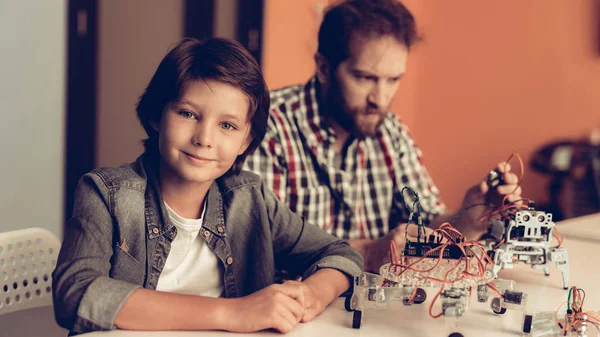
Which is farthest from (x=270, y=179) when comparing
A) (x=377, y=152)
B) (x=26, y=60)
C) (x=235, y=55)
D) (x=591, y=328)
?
(x=26, y=60)

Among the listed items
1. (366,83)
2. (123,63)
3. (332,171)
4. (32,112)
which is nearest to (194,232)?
(332,171)

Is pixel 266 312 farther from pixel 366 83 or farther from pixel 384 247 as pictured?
pixel 366 83

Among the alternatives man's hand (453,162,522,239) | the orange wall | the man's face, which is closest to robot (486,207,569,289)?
man's hand (453,162,522,239)

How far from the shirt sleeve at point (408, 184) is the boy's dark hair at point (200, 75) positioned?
80cm

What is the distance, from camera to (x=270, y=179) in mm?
1749

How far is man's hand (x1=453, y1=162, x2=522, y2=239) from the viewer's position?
1.43 metres

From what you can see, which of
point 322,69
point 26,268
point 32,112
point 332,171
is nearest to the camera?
point 26,268

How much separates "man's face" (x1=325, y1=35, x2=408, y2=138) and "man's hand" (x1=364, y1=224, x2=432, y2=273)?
16.5 inches

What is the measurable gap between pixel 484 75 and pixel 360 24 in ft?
9.62

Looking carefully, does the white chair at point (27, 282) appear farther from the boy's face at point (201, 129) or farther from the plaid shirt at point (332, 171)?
the plaid shirt at point (332, 171)

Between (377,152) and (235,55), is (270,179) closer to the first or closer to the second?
(377,152)

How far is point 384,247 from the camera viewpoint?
148 centimetres

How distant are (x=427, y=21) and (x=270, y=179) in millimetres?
3336

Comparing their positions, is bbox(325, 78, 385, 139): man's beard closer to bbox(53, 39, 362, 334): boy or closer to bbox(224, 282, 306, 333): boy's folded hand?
bbox(53, 39, 362, 334): boy
